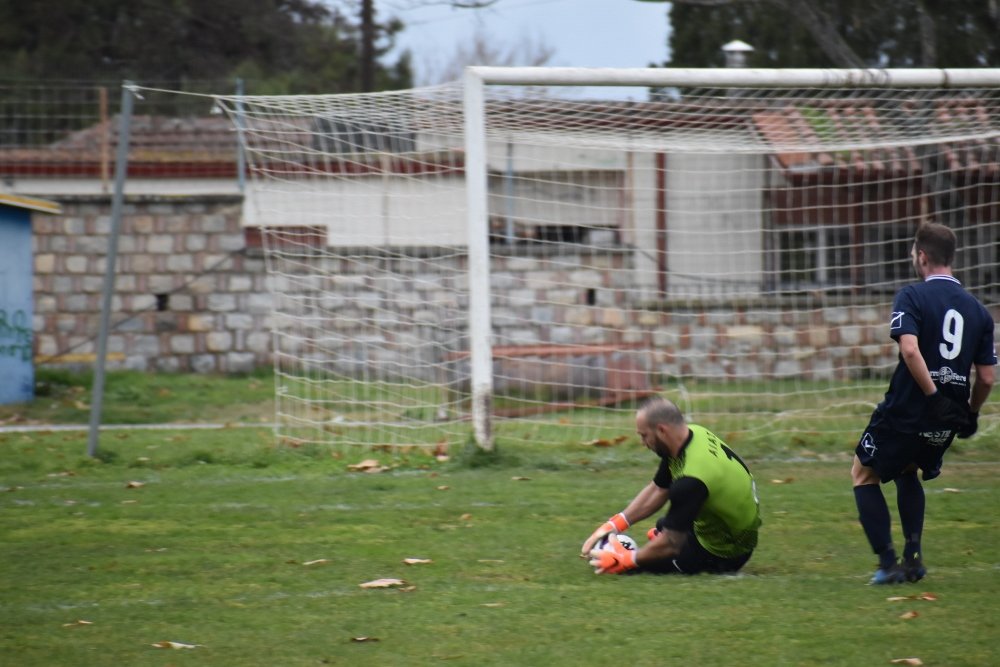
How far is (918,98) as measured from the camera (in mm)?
10664

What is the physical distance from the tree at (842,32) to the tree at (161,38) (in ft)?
23.0

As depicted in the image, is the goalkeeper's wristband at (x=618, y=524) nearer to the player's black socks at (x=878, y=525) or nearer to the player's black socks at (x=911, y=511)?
the player's black socks at (x=878, y=525)

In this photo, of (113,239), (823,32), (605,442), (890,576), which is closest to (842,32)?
(823,32)

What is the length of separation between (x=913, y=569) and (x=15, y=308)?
452 inches

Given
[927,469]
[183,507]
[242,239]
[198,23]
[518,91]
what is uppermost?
[198,23]

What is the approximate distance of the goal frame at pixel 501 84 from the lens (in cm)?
926

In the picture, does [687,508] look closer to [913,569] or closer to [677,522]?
[677,522]

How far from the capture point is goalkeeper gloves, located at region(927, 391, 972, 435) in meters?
5.29

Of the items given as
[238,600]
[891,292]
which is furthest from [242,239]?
[238,600]

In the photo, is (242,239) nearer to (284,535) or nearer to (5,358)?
(5,358)

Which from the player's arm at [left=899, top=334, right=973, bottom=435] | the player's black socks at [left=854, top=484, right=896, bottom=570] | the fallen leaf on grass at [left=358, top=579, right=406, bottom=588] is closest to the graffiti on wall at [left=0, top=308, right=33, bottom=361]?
the fallen leaf on grass at [left=358, top=579, right=406, bottom=588]

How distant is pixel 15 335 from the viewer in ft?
45.1

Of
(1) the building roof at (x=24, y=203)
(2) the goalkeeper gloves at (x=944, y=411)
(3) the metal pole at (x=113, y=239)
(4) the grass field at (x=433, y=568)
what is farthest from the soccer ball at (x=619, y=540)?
(1) the building roof at (x=24, y=203)

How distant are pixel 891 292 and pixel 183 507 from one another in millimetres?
9575
